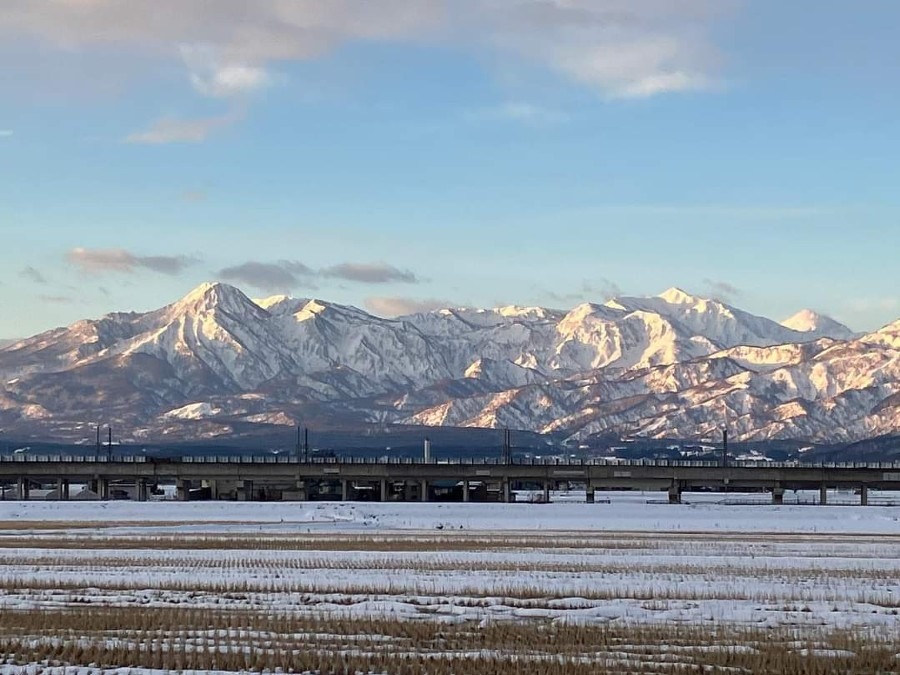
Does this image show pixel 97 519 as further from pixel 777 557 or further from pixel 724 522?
pixel 777 557

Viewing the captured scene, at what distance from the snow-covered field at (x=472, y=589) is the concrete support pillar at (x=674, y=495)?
61.6 meters

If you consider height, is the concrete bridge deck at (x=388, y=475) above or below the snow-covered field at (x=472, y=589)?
above

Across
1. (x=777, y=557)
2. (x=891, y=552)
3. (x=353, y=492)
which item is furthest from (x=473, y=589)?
(x=353, y=492)

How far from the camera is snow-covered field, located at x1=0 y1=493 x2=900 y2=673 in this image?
26969mm

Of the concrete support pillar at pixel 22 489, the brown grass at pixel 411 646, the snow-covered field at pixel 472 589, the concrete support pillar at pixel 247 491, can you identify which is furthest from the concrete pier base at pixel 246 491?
the brown grass at pixel 411 646

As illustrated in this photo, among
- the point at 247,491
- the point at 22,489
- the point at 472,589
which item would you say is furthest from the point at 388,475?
the point at 472,589

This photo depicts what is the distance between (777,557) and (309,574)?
715 inches

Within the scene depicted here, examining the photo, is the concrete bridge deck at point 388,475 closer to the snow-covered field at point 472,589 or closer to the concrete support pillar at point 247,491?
the concrete support pillar at point 247,491

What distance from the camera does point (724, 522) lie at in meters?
90.1

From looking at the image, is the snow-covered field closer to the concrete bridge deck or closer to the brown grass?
the brown grass

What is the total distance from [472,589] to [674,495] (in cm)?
10307

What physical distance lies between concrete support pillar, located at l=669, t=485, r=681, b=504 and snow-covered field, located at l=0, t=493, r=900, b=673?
6160 centimetres

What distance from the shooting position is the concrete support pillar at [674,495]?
135750 mm

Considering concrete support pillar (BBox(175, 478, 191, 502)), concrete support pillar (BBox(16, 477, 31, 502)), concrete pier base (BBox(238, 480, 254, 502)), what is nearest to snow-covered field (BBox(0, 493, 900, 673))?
concrete support pillar (BBox(175, 478, 191, 502))
